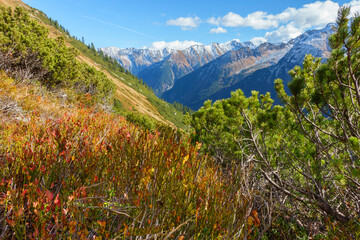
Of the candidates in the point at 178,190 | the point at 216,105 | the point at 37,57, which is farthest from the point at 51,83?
the point at 178,190

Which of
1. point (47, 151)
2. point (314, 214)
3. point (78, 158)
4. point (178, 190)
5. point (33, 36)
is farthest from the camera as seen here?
point (33, 36)

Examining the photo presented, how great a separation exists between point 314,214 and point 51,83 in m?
14.5

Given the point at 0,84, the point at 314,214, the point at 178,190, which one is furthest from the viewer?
the point at 0,84

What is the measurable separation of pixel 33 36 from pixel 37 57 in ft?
3.80

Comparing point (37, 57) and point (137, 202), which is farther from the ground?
point (37, 57)

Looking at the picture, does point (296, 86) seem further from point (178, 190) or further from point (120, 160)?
point (120, 160)

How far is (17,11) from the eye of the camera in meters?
11.1

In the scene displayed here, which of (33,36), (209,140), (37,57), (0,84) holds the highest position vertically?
(33,36)

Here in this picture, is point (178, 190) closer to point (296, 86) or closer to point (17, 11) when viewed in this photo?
point (296, 86)

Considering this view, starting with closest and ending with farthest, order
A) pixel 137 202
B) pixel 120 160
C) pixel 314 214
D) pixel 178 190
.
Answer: pixel 137 202, pixel 178 190, pixel 120 160, pixel 314 214

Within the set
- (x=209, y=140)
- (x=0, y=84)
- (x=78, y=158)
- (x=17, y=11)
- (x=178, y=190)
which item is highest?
(x=17, y=11)

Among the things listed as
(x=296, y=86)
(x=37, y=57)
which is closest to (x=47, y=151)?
(x=296, y=86)

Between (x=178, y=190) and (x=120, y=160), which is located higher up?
(x=120, y=160)

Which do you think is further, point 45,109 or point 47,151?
point 45,109
